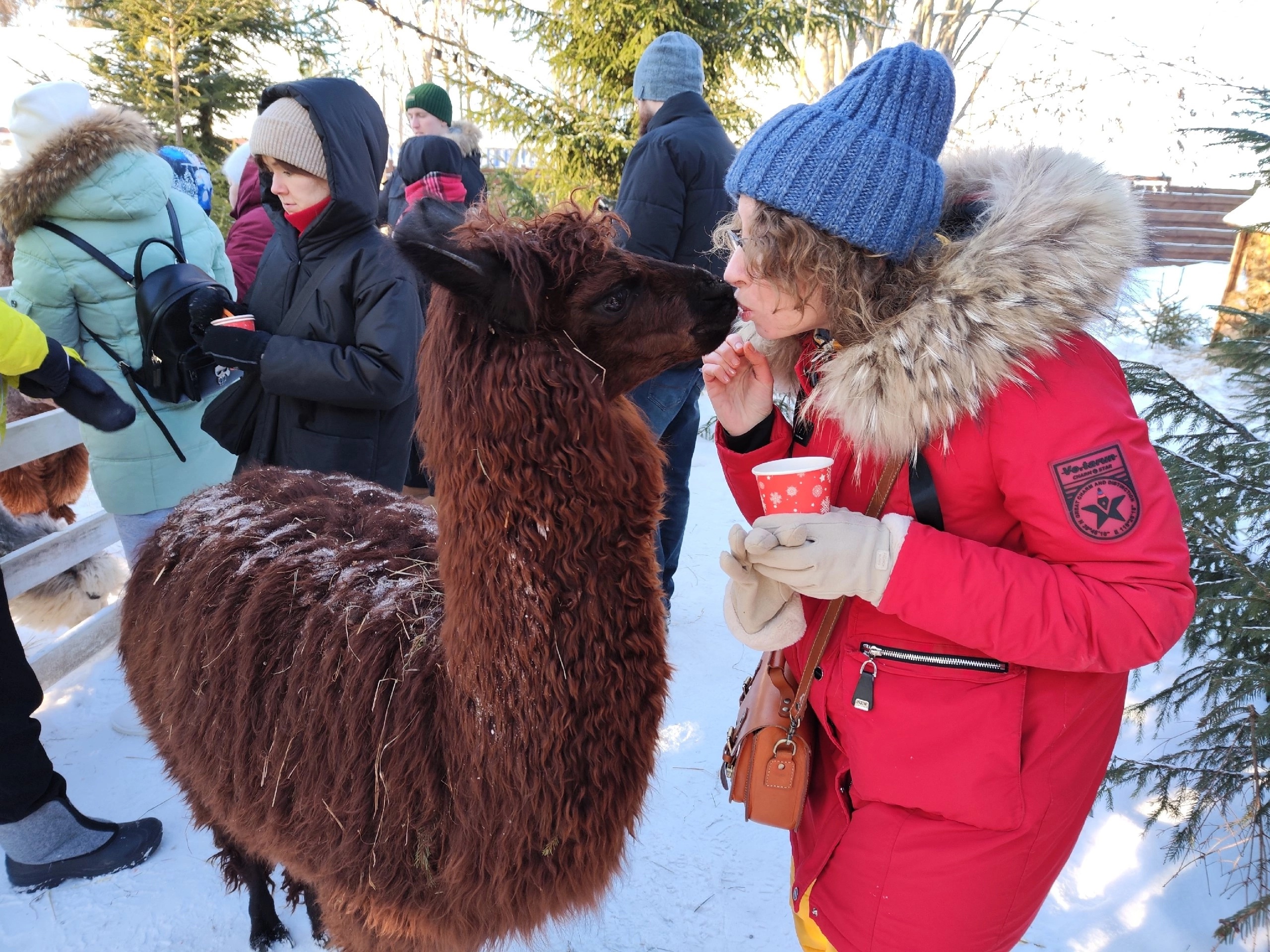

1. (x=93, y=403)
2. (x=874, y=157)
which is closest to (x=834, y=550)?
(x=874, y=157)

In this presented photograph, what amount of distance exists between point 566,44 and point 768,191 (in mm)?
6263

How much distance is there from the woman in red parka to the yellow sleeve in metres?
2.01

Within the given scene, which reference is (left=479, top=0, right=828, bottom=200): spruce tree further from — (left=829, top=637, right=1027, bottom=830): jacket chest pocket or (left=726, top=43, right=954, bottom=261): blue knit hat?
(left=829, top=637, right=1027, bottom=830): jacket chest pocket

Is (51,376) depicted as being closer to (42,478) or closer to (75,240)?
(75,240)

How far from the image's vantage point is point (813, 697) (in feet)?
4.82

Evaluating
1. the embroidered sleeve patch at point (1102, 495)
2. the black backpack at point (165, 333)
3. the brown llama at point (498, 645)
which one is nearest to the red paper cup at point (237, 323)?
the black backpack at point (165, 333)

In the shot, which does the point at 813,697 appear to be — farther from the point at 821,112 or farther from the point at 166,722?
the point at 166,722

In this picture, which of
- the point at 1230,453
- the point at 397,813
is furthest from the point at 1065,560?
the point at 1230,453

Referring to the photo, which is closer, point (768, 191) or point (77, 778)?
point (768, 191)

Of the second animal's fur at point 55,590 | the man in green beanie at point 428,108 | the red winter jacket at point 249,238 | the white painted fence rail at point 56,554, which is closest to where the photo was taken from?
the white painted fence rail at point 56,554

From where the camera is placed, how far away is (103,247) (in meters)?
2.88

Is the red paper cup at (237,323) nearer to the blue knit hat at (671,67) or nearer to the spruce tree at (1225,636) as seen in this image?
the blue knit hat at (671,67)

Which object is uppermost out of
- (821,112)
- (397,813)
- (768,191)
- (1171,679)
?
(821,112)

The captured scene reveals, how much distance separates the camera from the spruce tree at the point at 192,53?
6.70 metres
